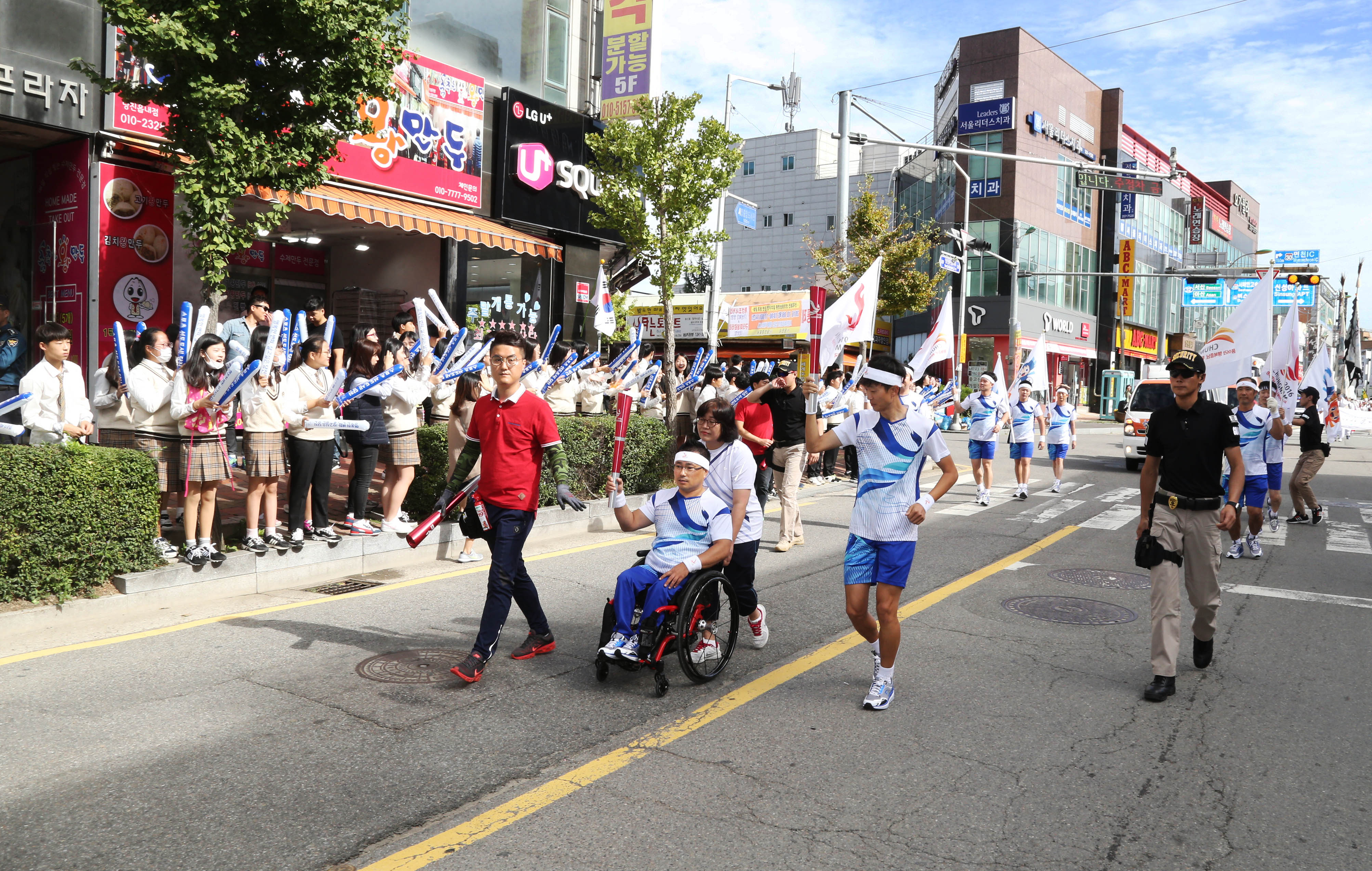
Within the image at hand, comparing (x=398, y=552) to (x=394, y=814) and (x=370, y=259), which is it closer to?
(x=394, y=814)

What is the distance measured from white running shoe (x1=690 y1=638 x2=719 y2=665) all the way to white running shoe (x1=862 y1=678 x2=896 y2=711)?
34.7 inches

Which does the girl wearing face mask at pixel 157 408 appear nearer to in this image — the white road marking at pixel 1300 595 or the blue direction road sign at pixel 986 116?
the white road marking at pixel 1300 595

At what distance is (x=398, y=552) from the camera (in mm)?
8734

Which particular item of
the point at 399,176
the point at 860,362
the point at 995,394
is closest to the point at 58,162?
the point at 399,176

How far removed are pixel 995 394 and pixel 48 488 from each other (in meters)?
11.8

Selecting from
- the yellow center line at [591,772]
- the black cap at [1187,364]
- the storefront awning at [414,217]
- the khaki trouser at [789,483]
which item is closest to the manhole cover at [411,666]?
the yellow center line at [591,772]

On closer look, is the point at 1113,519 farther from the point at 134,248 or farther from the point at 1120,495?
the point at 134,248

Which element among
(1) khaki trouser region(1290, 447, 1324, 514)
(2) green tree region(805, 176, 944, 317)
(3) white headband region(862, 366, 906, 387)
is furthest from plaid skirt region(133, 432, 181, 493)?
(2) green tree region(805, 176, 944, 317)

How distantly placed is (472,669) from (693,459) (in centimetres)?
167

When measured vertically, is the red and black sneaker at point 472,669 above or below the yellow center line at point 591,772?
above

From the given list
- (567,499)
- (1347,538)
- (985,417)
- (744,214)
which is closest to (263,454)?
(567,499)

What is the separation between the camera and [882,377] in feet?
16.8

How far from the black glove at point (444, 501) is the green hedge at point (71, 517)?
255 centimetres

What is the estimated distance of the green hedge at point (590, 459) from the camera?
982cm
